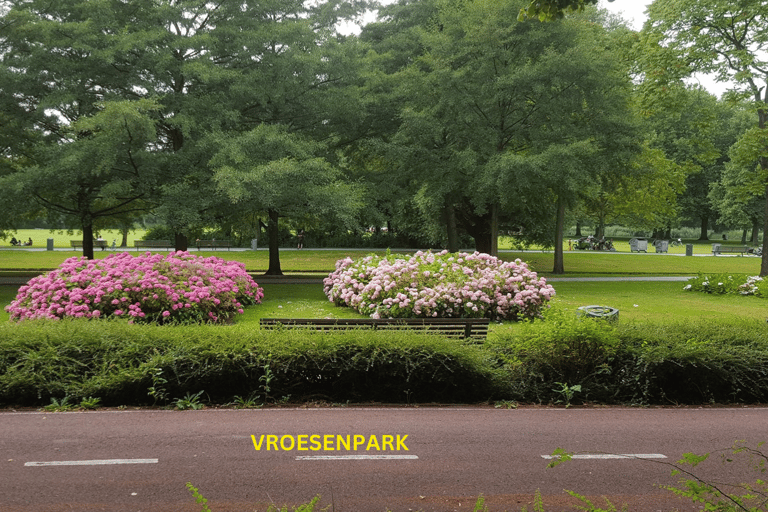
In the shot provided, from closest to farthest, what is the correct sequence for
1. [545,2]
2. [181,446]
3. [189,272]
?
[181,446] → [545,2] → [189,272]

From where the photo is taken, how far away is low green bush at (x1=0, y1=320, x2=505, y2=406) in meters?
6.90

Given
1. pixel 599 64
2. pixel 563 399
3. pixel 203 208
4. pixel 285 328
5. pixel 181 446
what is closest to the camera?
pixel 181 446

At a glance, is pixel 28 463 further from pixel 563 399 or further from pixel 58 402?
pixel 563 399

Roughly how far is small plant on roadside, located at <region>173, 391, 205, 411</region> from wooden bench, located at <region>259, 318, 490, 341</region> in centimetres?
168

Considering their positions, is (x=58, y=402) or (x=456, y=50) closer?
(x=58, y=402)

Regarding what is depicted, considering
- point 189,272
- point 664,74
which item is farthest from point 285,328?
point 664,74

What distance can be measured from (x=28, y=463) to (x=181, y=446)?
127cm

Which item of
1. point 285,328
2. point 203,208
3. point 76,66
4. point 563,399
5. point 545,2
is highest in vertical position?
point 76,66

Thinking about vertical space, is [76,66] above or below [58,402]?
above

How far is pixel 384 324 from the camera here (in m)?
9.34

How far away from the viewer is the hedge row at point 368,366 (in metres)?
6.97

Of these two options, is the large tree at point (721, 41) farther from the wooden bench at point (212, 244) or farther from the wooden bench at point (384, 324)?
the wooden bench at point (212, 244)

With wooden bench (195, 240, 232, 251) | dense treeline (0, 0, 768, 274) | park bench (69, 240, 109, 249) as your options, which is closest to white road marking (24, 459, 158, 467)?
dense treeline (0, 0, 768, 274)

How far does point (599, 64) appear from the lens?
20.5 metres
